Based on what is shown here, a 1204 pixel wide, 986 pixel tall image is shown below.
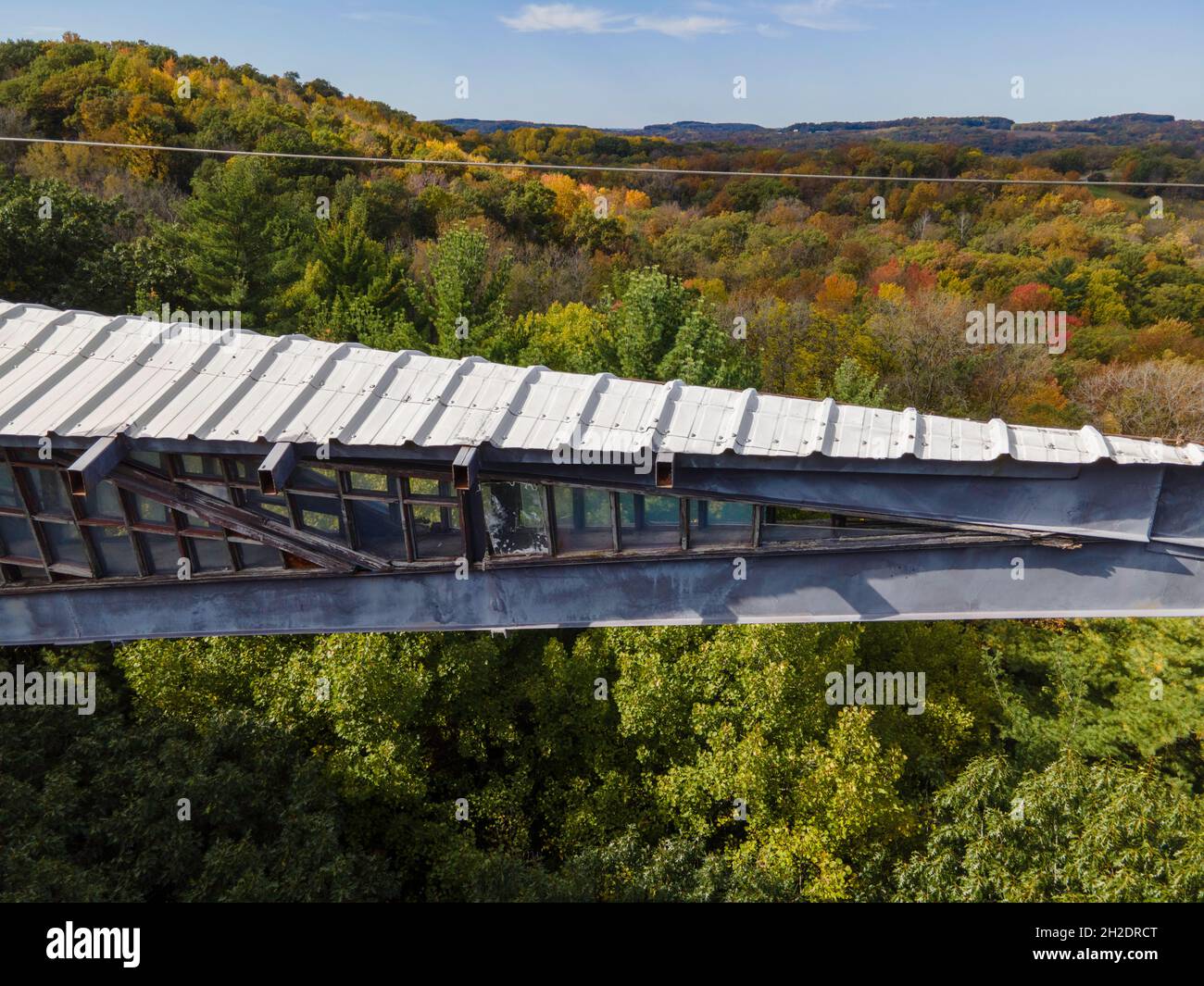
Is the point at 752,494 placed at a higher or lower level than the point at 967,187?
lower

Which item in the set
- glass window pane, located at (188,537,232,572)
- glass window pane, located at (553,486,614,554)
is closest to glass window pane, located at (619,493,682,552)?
glass window pane, located at (553,486,614,554)

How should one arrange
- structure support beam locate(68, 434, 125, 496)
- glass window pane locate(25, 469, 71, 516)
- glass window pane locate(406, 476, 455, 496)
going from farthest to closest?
glass window pane locate(25, 469, 71, 516)
glass window pane locate(406, 476, 455, 496)
structure support beam locate(68, 434, 125, 496)

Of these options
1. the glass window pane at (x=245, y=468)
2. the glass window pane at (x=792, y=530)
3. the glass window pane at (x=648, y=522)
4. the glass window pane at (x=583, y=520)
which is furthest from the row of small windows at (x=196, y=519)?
the glass window pane at (x=792, y=530)

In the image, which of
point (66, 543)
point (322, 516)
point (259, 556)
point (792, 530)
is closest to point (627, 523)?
point (792, 530)

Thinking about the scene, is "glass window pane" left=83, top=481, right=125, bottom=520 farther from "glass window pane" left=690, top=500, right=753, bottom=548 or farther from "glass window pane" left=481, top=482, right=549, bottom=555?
"glass window pane" left=690, top=500, right=753, bottom=548

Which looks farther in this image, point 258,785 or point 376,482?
point 258,785

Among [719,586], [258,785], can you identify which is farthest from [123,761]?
[719,586]

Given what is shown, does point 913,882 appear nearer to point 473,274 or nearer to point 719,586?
point 719,586
